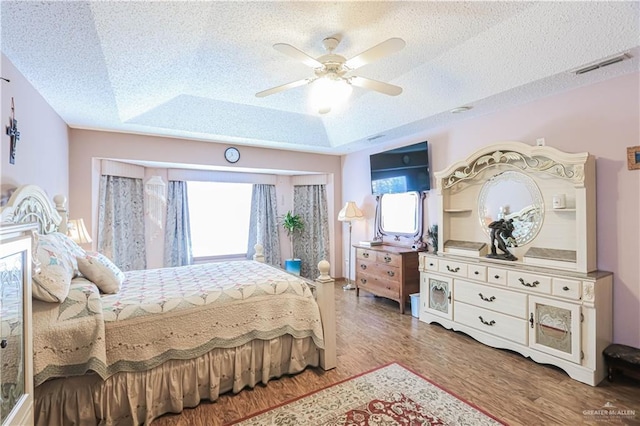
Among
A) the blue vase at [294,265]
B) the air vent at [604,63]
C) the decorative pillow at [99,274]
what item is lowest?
the blue vase at [294,265]

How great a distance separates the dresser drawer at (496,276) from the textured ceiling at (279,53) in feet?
5.67

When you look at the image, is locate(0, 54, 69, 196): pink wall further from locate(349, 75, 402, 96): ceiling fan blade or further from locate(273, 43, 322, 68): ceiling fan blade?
locate(349, 75, 402, 96): ceiling fan blade

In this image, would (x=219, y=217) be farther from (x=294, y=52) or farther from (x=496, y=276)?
(x=496, y=276)

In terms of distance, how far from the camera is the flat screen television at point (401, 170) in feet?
13.7

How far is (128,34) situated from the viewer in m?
2.10

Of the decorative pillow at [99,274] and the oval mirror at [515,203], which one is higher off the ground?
the oval mirror at [515,203]

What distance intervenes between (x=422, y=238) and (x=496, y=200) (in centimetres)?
116

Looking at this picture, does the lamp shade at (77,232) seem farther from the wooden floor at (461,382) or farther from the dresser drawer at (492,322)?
the dresser drawer at (492,322)

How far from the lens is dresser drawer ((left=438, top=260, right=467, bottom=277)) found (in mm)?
3295

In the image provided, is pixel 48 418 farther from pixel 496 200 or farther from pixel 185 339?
pixel 496 200

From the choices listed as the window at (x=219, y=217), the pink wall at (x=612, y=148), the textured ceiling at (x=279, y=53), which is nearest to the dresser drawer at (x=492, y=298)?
the pink wall at (x=612, y=148)

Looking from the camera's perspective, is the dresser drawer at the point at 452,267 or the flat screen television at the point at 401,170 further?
the flat screen television at the point at 401,170

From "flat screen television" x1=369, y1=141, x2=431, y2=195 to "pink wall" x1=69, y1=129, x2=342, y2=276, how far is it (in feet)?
4.02

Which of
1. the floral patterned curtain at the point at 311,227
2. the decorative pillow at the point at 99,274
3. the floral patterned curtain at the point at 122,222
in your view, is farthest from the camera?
the floral patterned curtain at the point at 311,227
